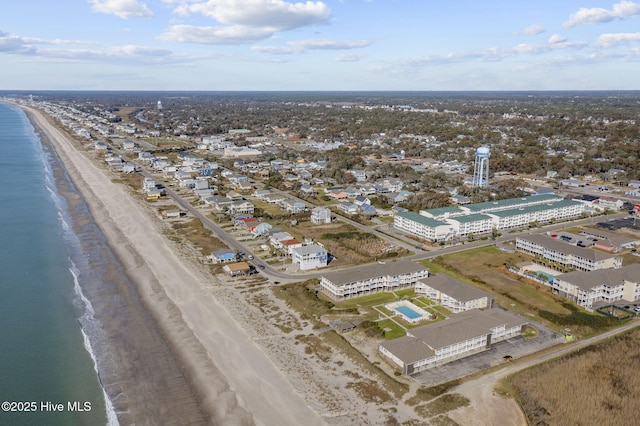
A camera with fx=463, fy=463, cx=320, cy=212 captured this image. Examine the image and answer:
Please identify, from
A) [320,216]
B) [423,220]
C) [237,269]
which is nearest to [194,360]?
[237,269]

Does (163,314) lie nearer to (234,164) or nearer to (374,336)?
(374,336)

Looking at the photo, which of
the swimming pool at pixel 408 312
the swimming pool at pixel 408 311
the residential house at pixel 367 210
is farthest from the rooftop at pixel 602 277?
the residential house at pixel 367 210

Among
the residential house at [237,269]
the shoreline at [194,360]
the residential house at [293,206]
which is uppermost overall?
the residential house at [293,206]

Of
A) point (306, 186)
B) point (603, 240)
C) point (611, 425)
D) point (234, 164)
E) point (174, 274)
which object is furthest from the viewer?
point (234, 164)

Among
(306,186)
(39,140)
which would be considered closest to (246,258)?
(306,186)

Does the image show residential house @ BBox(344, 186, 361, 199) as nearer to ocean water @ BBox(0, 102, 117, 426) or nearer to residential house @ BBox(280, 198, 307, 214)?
residential house @ BBox(280, 198, 307, 214)

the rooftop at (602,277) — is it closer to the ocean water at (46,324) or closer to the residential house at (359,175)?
the ocean water at (46,324)

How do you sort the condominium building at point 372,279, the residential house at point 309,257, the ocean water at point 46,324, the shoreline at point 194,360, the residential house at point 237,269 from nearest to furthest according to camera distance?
the shoreline at point 194,360 < the ocean water at point 46,324 < the condominium building at point 372,279 < the residential house at point 237,269 < the residential house at point 309,257
